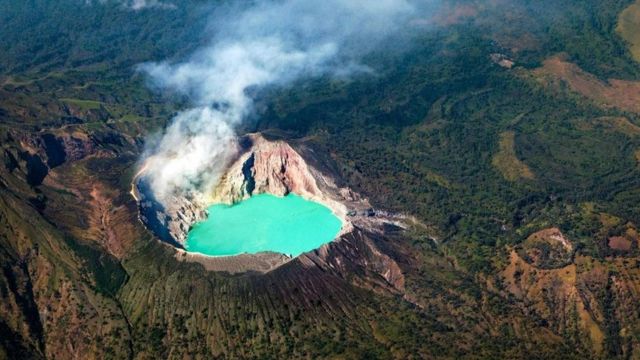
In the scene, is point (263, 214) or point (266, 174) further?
point (266, 174)

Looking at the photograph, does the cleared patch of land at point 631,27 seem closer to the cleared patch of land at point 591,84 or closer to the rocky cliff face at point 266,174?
the cleared patch of land at point 591,84

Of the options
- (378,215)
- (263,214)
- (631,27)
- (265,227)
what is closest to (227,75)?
(263,214)

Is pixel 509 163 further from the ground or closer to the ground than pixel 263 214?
closer to the ground

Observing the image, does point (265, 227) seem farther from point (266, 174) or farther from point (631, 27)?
point (631, 27)

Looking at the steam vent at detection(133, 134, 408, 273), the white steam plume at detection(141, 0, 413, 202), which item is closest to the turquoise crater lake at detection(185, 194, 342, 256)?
the steam vent at detection(133, 134, 408, 273)

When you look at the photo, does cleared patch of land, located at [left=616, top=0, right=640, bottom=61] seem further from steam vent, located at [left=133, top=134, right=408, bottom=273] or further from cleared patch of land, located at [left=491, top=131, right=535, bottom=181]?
steam vent, located at [left=133, top=134, right=408, bottom=273]

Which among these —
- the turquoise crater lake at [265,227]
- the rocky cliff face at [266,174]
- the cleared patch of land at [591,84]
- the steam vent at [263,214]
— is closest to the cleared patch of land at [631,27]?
the cleared patch of land at [591,84]
